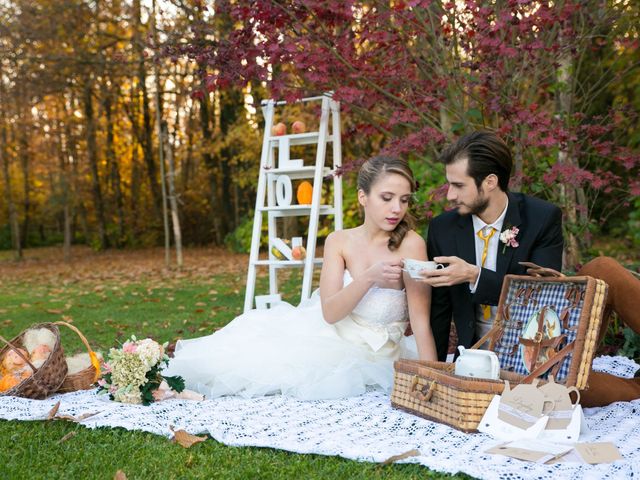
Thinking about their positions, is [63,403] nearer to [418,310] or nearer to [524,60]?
[418,310]

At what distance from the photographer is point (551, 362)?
10.4ft

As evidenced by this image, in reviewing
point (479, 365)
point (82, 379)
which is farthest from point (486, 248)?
point (82, 379)

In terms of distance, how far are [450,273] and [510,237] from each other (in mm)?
438

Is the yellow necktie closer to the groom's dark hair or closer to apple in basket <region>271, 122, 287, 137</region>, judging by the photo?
the groom's dark hair

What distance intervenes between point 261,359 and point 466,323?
3.91 feet

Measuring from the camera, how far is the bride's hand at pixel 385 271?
3.74m

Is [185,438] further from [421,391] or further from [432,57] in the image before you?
[432,57]

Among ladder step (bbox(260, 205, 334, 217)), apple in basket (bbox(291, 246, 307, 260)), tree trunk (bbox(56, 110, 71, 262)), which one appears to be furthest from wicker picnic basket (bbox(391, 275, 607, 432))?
tree trunk (bbox(56, 110, 71, 262))

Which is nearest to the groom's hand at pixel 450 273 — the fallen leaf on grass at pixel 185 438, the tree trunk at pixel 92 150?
the fallen leaf on grass at pixel 185 438

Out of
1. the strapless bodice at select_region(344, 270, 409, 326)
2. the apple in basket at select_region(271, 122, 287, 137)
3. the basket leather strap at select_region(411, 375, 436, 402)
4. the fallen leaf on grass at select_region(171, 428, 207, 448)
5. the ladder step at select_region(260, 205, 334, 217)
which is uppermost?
the apple in basket at select_region(271, 122, 287, 137)

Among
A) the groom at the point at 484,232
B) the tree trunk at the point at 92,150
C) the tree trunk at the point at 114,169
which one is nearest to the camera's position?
the groom at the point at 484,232

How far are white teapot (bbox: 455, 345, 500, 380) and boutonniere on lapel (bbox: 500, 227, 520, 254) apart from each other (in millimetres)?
699

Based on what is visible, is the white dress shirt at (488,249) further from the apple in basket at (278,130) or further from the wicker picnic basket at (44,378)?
the apple in basket at (278,130)

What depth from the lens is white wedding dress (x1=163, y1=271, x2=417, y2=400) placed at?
391 centimetres
